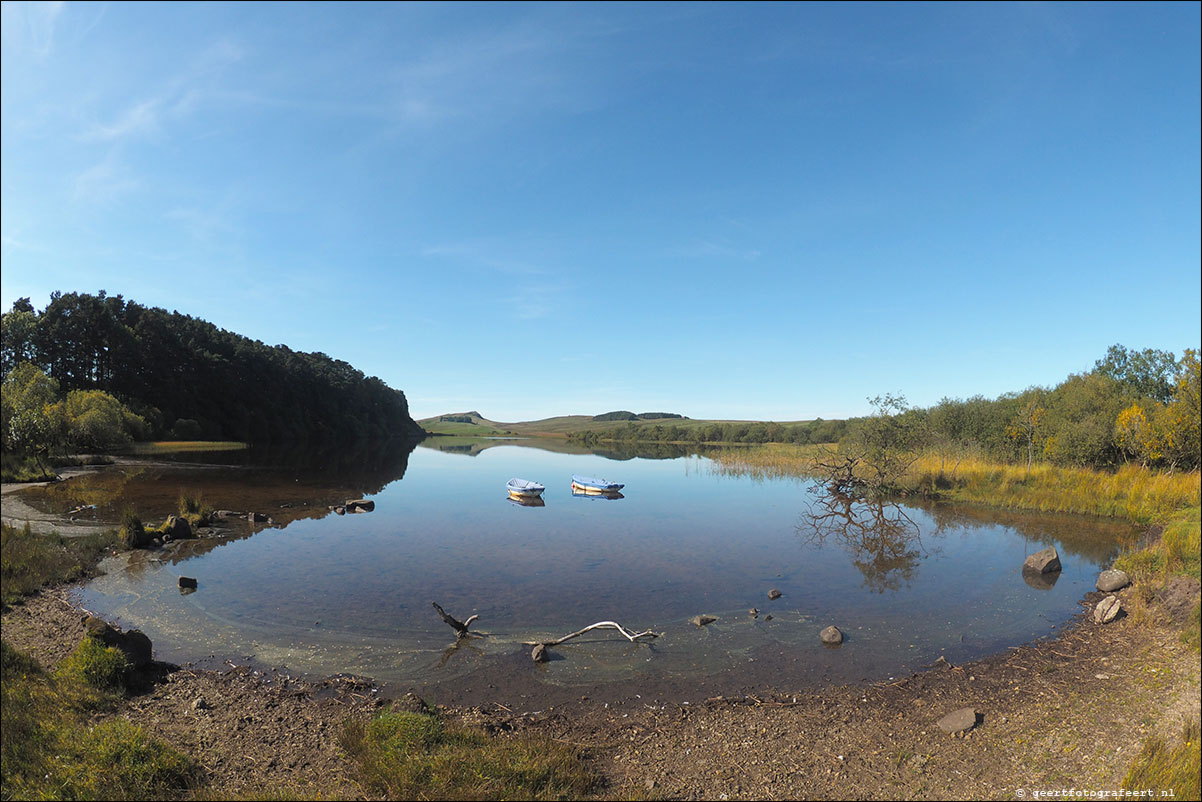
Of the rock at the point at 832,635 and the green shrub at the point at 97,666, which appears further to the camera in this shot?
the rock at the point at 832,635

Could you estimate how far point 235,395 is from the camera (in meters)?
85.9

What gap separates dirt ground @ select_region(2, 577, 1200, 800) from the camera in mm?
5914

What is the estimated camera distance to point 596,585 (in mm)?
15969

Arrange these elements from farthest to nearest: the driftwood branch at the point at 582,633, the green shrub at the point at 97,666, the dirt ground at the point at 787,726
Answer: the driftwood branch at the point at 582,633 < the green shrub at the point at 97,666 < the dirt ground at the point at 787,726

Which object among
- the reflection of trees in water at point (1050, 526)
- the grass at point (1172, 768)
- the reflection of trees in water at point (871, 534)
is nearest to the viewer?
the grass at point (1172, 768)

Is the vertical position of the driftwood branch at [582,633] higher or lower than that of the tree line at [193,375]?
lower

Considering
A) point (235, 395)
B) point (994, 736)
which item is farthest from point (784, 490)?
point (235, 395)

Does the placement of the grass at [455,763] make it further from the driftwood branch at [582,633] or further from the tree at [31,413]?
the tree at [31,413]

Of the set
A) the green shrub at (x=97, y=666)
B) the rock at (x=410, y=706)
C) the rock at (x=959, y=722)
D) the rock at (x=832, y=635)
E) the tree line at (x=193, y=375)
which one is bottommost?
the rock at (x=832, y=635)

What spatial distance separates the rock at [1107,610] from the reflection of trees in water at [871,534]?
4.50m

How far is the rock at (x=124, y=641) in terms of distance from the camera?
316 inches

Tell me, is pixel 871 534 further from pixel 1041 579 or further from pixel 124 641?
pixel 124 641

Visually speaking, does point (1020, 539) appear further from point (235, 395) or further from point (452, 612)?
point (235, 395)

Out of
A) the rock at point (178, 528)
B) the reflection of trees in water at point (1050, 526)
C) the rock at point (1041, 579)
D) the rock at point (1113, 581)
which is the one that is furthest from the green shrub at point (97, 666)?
the reflection of trees in water at point (1050, 526)
